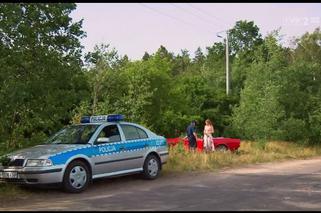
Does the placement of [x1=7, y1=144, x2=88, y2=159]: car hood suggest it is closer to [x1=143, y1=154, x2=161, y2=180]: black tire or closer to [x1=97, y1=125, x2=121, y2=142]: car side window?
[x1=97, y1=125, x2=121, y2=142]: car side window

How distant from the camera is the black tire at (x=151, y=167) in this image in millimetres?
14136

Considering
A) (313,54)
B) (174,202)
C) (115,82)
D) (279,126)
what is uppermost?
(313,54)

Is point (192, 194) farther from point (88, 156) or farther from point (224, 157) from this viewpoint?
point (224, 157)

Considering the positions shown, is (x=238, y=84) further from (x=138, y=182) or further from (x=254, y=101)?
(x=138, y=182)

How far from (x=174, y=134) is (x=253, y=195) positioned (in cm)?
2298

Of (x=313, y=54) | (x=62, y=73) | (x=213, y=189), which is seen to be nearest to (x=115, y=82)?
(x=62, y=73)

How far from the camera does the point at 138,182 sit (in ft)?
45.2

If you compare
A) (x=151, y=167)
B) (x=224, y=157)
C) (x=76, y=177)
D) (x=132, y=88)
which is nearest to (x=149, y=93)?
(x=132, y=88)

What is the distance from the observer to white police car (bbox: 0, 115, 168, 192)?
1160 centimetres

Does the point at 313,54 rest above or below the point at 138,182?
above

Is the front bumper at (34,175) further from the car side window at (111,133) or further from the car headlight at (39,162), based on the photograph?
the car side window at (111,133)

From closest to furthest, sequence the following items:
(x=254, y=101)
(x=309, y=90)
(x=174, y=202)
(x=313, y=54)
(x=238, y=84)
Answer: (x=174, y=202) < (x=254, y=101) < (x=309, y=90) < (x=238, y=84) < (x=313, y=54)

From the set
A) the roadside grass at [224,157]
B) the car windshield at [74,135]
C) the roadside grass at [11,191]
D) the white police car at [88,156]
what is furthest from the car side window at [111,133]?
the roadside grass at [224,157]

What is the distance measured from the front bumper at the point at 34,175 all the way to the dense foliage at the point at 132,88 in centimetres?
156
